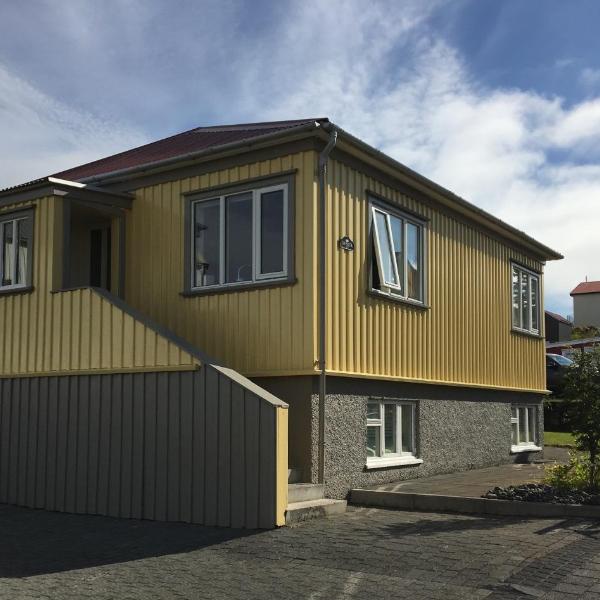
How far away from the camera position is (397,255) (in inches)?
508

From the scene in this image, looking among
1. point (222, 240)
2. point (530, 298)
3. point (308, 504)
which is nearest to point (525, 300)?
point (530, 298)

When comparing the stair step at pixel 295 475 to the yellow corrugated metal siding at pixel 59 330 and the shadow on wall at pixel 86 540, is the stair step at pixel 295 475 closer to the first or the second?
the shadow on wall at pixel 86 540

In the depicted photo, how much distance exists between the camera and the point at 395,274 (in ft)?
Answer: 41.4

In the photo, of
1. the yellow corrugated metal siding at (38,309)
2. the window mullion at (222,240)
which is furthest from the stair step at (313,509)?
the yellow corrugated metal siding at (38,309)

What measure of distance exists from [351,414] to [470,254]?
5.44m

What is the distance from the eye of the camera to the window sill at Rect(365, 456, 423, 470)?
11744 millimetres

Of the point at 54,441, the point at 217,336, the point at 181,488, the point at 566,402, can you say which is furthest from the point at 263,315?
the point at 566,402

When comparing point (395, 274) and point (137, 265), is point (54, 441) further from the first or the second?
point (395, 274)

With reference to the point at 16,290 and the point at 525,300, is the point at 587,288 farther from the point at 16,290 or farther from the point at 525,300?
the point at 16,290

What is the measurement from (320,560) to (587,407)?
454cm

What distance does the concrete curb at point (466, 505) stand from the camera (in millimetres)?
9211

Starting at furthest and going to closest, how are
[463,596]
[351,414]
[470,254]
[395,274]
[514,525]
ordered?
[470,254] < [395,274] < [351,414] < [514,525] < [463,596]

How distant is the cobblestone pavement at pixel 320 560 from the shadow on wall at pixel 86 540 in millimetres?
→ 16

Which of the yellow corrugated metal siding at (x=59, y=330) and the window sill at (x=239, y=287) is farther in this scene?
the window sill at (x=239, y=287)
